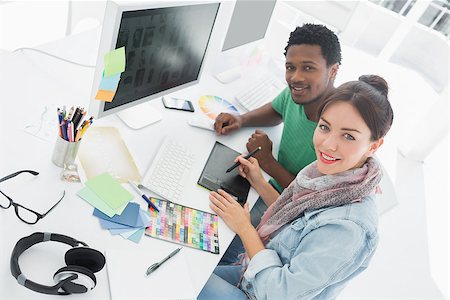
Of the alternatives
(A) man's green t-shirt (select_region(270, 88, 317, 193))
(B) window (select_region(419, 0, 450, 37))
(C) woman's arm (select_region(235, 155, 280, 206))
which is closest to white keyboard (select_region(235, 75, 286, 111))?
(A) man's green t-shirt (select_region(270, 88, 317, 193))

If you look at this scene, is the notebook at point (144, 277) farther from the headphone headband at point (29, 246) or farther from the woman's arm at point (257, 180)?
the woman's arm at point (257, 180)

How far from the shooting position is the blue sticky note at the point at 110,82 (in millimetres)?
1043

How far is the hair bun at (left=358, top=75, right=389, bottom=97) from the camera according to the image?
0.99 meters

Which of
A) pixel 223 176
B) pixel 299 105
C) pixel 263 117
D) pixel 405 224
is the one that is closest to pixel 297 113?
pixel 299 105

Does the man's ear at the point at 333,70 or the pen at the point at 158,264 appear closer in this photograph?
the pen at the point at 158,264

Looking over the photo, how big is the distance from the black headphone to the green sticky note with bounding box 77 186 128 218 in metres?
0.13

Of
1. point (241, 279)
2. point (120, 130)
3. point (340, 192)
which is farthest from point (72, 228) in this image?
point (340, 192)

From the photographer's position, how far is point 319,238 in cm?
95

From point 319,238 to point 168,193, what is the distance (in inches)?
16.9

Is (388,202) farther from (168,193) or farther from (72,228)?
(72,228)

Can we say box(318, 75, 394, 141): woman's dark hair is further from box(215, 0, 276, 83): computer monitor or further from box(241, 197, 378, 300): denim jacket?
box(215, 0, 276, 83): computer monitor

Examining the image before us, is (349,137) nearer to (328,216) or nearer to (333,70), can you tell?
(328,216)

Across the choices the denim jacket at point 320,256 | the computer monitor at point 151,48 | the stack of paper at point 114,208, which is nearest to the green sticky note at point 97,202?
the stack of paper at point 114,208

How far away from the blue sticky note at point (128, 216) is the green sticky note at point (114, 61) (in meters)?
0.35
